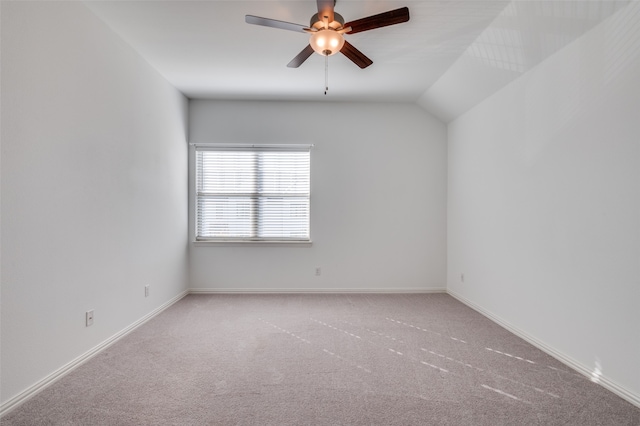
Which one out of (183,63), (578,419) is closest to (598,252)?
(578,419)

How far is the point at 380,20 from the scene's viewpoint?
2.06 metres

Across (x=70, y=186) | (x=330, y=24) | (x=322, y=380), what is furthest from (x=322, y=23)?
(x=322, y=380)

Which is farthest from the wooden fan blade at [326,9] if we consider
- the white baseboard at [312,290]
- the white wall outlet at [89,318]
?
the white baseboard at [312,290]

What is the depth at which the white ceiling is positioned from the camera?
2322mm

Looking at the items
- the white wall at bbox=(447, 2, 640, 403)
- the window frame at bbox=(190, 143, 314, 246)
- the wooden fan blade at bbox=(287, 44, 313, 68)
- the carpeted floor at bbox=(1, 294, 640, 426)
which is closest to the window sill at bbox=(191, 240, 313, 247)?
the window frame at bbox=(190, 143, 314, 246)

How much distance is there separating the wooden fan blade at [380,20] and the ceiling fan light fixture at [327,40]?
91 mm

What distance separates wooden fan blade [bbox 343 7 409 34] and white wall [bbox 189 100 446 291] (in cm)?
237

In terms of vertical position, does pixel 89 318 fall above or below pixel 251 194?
below

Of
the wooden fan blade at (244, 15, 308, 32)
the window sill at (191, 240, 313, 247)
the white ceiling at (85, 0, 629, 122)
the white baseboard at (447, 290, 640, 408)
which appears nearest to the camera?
the white baseboard at (447, 290, 640, 408)

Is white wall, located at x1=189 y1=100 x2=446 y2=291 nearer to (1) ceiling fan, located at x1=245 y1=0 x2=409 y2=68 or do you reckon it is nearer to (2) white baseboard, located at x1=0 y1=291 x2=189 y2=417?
(2) white baseboard, located at x1=0 y1=291 x2=189 y2=417

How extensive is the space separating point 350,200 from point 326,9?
2736 mm

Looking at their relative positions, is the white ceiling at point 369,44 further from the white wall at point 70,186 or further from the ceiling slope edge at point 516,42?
the white wall at point 70,186

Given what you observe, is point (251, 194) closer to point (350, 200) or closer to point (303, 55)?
point (350, 200)

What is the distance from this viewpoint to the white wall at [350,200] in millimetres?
4406
